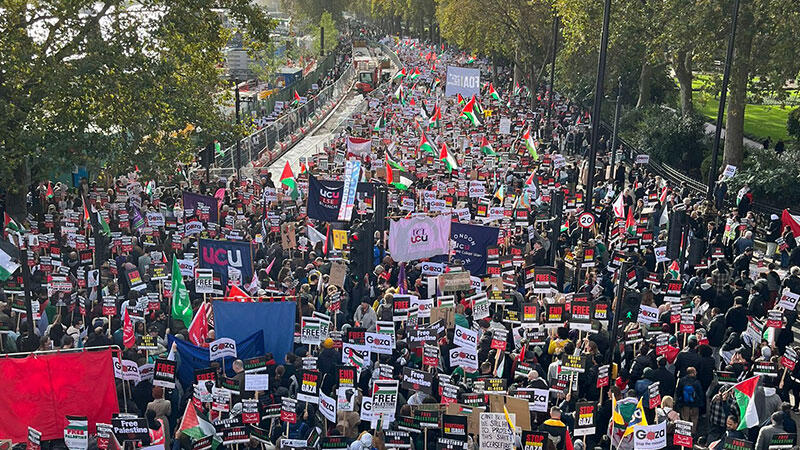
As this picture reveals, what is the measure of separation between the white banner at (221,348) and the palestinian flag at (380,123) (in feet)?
76.6

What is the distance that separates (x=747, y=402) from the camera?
12422mm

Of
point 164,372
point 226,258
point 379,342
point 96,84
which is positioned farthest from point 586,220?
point 96,84

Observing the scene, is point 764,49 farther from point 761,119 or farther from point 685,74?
point 761,119

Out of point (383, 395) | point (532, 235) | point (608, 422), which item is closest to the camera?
point (383, 395)

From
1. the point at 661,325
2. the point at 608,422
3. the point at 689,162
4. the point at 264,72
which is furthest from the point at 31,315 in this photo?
the point at 264,72

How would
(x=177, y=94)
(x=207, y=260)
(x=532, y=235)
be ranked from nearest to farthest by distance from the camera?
1. (x=207, y=260)
2. (x=532, y=235)
3. (x=177, y=94)

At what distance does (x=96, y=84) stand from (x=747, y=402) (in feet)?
57.0

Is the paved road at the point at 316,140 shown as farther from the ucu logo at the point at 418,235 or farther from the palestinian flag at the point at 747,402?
the palestinian flag at the point at 747,402

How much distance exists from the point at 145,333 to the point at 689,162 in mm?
28061

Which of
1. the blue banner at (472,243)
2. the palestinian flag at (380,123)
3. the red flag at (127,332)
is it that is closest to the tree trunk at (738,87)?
the palestinian flag at (380,123)

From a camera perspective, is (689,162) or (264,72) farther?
(264,72)

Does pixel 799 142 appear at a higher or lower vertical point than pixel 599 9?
lower

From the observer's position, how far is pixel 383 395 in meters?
12.4

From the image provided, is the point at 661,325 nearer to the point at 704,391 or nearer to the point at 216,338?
the point at 704,391
